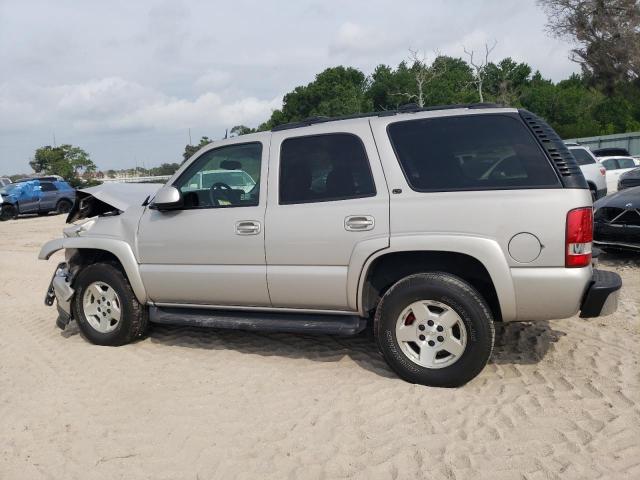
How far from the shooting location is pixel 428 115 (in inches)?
162

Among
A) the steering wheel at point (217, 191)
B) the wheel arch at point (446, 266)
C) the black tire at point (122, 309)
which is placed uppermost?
the steering wheel at point (217, 191)

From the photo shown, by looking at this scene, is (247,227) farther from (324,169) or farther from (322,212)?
(324,169)

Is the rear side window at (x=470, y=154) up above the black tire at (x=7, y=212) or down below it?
above

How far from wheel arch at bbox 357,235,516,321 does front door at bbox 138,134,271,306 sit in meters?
0.85

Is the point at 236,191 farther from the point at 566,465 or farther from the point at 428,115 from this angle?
the point at 566,465

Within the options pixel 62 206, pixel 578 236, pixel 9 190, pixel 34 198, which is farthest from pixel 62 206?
pixel 578 236

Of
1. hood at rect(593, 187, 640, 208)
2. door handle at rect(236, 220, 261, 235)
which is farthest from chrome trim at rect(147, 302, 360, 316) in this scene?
hood at rect(593, 187, 640, 208)

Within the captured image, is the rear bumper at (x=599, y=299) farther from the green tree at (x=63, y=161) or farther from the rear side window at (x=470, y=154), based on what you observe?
the green tree at (x=63, y=161)

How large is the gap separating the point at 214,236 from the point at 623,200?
554 centimetres

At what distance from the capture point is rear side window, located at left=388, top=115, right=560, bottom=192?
3758 mm

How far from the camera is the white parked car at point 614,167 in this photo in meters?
15.9

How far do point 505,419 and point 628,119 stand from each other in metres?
39.6

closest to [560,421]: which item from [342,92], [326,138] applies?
[326,138]

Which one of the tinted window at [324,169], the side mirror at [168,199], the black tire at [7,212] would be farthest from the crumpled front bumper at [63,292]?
the black tire at [7,212]
